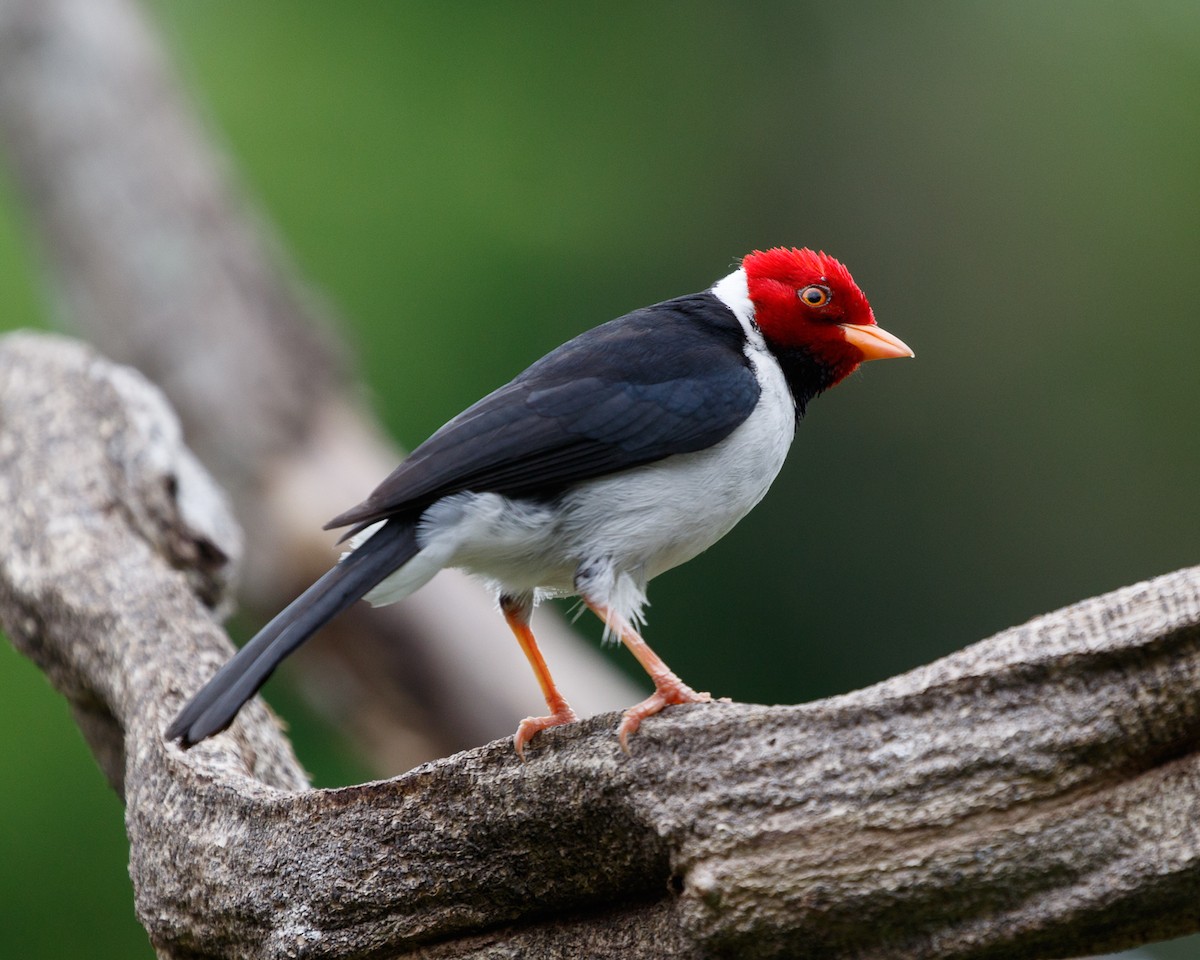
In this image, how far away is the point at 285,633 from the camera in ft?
10.00

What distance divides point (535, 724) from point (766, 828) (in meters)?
0.84

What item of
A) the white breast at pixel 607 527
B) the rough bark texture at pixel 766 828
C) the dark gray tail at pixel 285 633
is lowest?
the rough bark texture at pixel 766 828

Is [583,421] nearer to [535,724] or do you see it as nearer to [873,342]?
[535,724]

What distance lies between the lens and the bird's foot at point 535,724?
9.91 ft

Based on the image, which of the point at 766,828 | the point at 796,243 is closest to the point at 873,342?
the point at 766,828

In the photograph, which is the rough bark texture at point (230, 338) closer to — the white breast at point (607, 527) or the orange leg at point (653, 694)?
the white breast at point (607, 527)

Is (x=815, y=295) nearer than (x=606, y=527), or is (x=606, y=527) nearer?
(x=606, y=527)

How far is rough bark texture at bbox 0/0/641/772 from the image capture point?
7137mm

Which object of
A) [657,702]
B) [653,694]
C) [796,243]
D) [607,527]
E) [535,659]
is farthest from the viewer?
[796,243]

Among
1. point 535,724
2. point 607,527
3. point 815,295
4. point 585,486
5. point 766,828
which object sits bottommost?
point 766,828

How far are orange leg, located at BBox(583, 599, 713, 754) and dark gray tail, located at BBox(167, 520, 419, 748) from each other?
52 cm

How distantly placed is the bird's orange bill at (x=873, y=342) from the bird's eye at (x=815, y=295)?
0.09 m

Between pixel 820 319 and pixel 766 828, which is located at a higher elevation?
pixel 820 319

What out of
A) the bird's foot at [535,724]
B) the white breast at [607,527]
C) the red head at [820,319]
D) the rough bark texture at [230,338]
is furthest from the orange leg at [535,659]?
the rough bark texture at [230,338]
